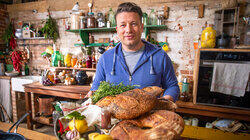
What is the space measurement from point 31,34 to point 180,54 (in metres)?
4.00

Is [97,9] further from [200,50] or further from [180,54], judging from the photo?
[200,50]

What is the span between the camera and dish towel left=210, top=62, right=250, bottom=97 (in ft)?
7.31

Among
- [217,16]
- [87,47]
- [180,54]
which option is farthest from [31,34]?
[217,16]

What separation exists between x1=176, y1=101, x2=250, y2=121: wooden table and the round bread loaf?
1923 mm

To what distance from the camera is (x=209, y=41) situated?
2.38 m

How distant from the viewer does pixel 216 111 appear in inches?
93.7

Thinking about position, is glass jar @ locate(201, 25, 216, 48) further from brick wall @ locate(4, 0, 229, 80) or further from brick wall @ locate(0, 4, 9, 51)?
brick wall @ locate(0, 4, 9, 51)

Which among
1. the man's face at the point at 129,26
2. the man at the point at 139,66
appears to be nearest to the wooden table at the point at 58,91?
the man at the point at 139,66

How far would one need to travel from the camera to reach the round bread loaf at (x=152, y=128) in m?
0.66

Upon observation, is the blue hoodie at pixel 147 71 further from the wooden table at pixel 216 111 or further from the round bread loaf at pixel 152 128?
the wooden table at pixel 216 111

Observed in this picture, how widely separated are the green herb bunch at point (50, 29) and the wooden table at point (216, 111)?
11.4 ft

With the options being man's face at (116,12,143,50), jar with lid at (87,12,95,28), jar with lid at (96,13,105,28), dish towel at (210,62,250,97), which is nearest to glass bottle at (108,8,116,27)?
jar with lid at (96,13,105,28)

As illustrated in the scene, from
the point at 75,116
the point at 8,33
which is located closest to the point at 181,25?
the point at 75,116

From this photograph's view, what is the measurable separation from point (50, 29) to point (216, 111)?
4.09 m
